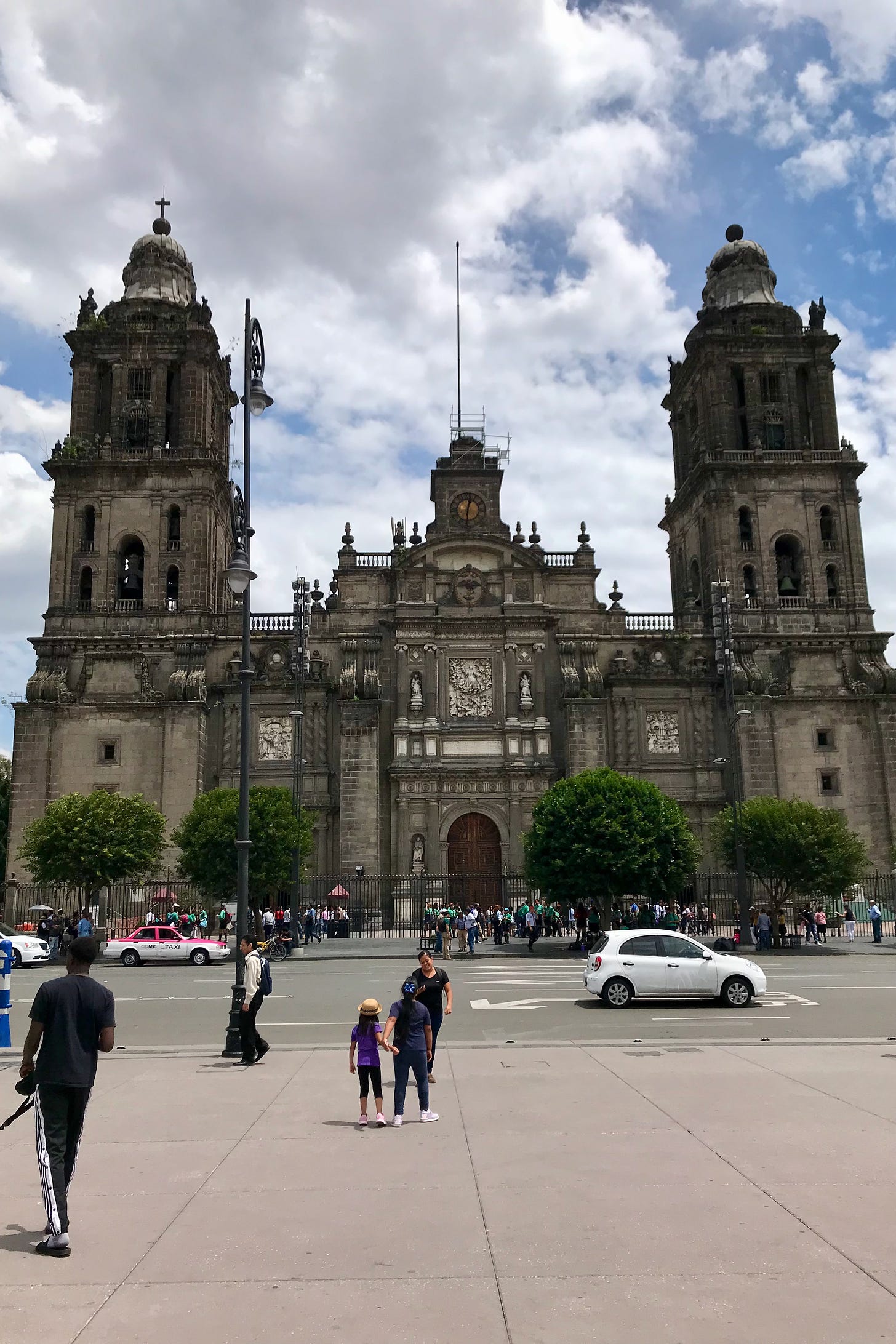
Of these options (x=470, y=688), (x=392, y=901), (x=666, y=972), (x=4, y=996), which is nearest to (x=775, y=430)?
(x=470, y=688)

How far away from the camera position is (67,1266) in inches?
224

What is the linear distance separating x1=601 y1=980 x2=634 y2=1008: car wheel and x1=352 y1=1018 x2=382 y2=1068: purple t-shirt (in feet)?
32.0

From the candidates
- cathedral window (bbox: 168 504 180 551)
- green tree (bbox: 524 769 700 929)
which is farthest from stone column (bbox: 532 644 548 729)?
cathedral window (bbox: 168 504 180 551)

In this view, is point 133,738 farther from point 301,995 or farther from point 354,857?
point 301,995

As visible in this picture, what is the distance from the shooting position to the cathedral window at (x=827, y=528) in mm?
50281

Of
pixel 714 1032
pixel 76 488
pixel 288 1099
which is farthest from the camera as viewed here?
pixel 76 488

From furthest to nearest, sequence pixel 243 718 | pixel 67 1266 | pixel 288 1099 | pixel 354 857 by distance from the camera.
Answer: pixel 354 857, pixel 243 718, pixel 288 1099, pixel 67 1266

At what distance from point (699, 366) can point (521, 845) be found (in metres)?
25.9

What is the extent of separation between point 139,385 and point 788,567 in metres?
33.5

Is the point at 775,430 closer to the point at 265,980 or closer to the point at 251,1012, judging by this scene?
the point at 265,980

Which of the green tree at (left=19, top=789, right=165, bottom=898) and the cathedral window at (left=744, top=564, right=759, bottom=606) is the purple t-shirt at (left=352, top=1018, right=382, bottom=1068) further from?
the cathedral window at (left=744, top=564, right=759, bottom=606)

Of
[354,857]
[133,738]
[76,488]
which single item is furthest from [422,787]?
[76,488]

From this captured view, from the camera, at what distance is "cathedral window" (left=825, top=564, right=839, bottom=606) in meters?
49.8

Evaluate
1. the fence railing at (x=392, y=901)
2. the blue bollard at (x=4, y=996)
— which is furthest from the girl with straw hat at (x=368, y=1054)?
the fence railing at (x=392, y=901)
